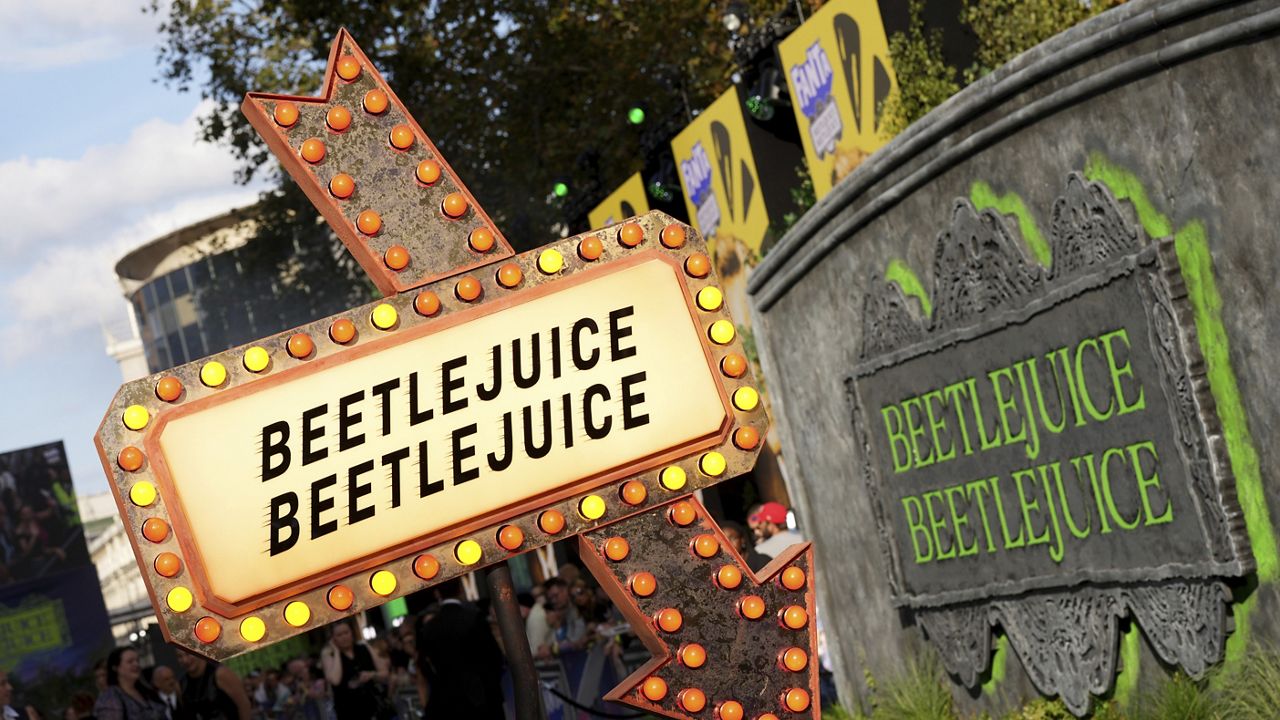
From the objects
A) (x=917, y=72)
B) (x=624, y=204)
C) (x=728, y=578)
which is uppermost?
(x=624, y=204)

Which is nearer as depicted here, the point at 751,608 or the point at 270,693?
the point at 751,608

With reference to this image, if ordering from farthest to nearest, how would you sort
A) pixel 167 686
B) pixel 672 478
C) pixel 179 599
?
pixel 167 686 < pixel 672 478 < pixel 179 599

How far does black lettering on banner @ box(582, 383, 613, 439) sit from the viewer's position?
4949 mm

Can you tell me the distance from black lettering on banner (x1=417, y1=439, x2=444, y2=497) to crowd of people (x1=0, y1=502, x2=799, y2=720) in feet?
5.92

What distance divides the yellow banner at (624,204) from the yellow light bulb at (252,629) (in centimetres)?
1731

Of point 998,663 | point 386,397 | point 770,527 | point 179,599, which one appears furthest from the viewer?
point 770,527

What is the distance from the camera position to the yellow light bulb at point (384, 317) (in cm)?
494

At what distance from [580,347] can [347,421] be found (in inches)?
28.7

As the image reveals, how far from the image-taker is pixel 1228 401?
6.81 m

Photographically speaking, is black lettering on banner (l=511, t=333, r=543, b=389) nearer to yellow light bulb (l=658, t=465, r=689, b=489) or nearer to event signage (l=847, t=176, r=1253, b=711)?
yellow light bulb (l=658, t=465, r=689, b=489)

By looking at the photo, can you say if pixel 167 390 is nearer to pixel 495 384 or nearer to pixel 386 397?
pixel 386 397

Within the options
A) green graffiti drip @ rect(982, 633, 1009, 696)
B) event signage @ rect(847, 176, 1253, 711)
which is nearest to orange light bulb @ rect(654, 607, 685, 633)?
event signage @ rect(847, 176, 1253, 711)

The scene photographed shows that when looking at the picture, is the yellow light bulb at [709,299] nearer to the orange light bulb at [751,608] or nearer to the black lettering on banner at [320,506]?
the orange light bulb at [751,608]

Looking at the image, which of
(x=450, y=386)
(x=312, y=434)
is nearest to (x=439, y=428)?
(x=450, y=386)
